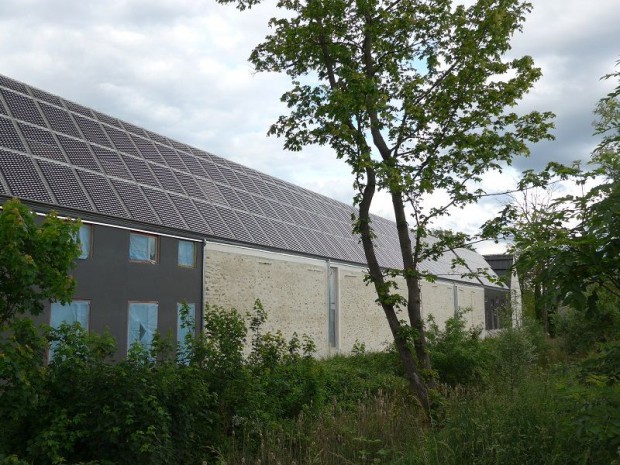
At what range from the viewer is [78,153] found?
1659 centimetres

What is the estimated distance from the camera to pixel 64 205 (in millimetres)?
14125

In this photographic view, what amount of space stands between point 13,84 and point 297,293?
37.0 feet

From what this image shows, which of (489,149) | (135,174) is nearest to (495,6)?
(489,149)

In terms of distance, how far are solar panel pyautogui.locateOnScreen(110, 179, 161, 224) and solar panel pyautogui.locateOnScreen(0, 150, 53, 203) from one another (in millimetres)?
2514

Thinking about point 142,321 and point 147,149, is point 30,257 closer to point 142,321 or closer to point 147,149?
point 142,321

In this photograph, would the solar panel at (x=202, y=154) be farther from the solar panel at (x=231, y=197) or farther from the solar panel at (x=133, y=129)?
the solar panel at (x=133, y=129)

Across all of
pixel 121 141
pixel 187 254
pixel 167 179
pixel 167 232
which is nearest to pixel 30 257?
pixel 167 232

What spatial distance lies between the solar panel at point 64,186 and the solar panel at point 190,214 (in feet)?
12.3

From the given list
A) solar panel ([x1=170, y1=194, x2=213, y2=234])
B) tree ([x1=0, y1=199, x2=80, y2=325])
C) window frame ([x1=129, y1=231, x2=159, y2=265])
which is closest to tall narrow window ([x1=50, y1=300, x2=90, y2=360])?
window frame ([x1=129, y1=231, x2=159, y2=265])

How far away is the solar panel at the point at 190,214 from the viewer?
723 inches

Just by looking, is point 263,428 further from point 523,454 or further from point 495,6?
point 495,6

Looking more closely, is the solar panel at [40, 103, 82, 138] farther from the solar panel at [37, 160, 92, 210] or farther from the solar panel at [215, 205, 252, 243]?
A: the solar panel at [215, 205, 252, 243]

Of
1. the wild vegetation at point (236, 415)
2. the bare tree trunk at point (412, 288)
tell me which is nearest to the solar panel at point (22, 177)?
the wild vegetation at point (236, 415)

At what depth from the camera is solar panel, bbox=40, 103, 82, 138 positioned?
1695cm
